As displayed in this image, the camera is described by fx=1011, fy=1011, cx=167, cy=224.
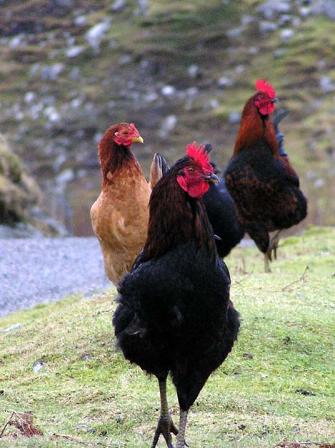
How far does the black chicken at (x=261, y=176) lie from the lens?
13578 mm

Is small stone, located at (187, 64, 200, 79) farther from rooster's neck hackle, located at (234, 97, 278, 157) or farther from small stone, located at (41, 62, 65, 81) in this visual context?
rooster's neck hackle, located at (234, 97, 278, 157)

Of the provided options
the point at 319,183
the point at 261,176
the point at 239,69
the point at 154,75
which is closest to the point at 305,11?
the point at 239,69

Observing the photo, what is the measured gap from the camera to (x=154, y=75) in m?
40.0

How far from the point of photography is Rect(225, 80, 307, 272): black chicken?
13.6 metres

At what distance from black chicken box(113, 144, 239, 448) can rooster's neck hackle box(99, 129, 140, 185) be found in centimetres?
297

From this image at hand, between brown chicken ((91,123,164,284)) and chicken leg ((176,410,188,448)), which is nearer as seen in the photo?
chicken leg ((176,410,188,448))

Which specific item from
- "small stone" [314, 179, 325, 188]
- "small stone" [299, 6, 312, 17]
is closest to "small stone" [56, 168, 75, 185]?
"small stone" [314, 179, 325, 188]

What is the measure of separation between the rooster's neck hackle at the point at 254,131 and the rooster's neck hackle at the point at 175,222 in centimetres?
697

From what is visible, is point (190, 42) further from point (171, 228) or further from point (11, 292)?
point (171, 228)

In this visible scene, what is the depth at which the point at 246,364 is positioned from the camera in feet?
30.2

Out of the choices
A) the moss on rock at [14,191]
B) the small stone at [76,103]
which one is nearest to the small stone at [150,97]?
the small stone at [76,103]

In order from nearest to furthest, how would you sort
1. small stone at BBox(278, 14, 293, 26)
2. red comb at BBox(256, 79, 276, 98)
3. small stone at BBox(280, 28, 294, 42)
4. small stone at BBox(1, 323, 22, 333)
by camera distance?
small stone at BBox(1, 323, 22, 333) < red comb at BBox(256, 79, 276, 98) < small stone at BBox(280, 28, 294, 42) < small stone at BBox(278, 14, 293, 26)

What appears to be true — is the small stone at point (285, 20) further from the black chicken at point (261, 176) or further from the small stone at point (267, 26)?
the black chicken at point (261, 176)

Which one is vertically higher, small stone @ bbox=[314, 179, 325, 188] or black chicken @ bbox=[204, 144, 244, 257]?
black chicken @ bbox=[204, 144, 244, 257]
